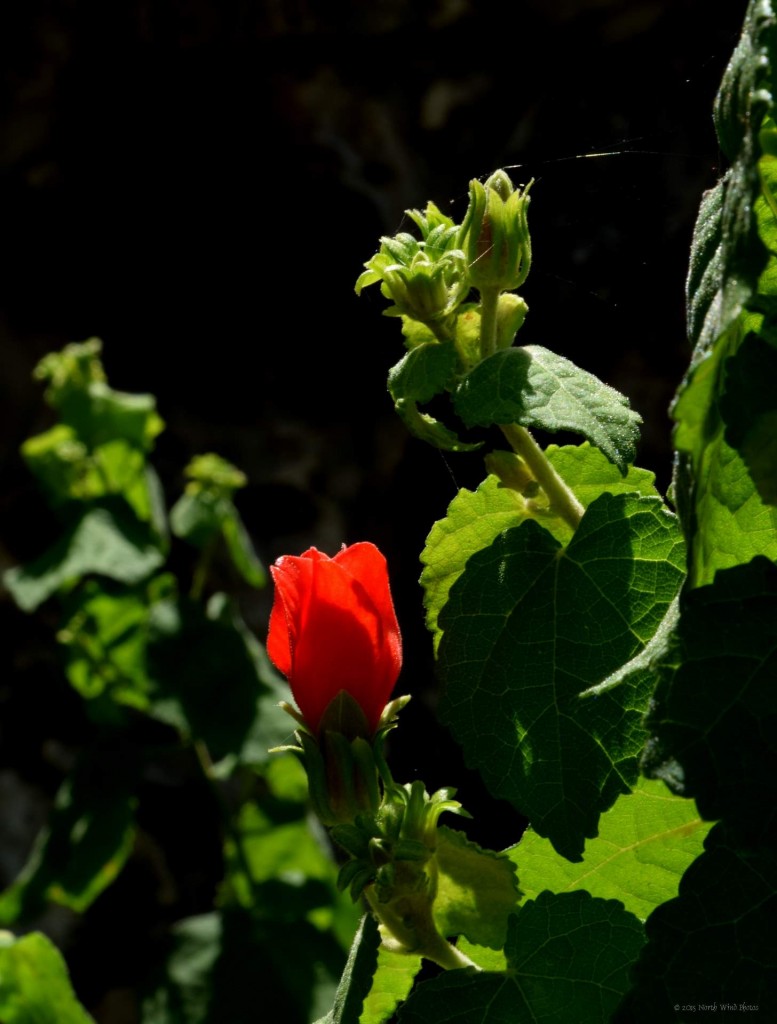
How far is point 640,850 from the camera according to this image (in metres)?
0.46

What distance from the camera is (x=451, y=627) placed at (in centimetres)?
45

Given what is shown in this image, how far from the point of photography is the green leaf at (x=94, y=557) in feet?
4.54

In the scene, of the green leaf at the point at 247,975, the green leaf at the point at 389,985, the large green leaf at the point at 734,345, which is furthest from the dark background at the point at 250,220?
the large green leaf at the point at 734,345

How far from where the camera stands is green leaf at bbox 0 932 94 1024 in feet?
3.05

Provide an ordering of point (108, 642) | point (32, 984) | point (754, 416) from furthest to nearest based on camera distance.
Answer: point (108, 642), point (32, 984), point (754, 416)

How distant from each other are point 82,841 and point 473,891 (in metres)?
1.02

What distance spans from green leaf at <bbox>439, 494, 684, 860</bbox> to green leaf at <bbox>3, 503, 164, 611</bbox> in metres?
0.99

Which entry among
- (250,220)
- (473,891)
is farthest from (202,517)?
(473,891)

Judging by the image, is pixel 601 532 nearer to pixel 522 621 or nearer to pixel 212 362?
pixel 522 621

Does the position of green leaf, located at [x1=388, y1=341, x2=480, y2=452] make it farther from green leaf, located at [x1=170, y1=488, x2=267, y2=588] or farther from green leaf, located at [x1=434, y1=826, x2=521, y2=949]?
green leaf, located at [x1=170, y1=488, x2=267, y2=588]

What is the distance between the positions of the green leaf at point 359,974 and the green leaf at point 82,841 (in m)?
1.01

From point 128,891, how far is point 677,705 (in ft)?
5.74

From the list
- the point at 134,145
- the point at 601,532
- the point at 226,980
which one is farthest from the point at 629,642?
the point at 134,145

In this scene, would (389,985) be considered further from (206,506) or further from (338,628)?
(206,506)
